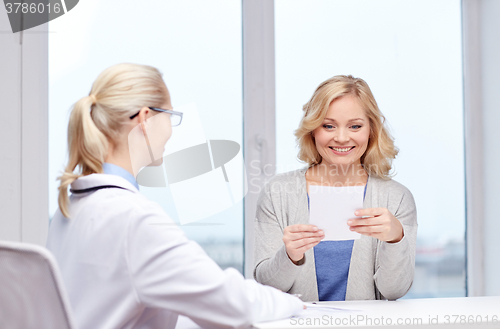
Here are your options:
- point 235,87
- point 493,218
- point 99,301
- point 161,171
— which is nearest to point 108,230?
point 99,301

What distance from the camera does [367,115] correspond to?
148 cm

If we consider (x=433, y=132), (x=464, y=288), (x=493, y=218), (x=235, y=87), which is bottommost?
(x=464, y=288)

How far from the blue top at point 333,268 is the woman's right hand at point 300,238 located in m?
0.23

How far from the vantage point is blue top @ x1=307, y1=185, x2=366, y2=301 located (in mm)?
1390

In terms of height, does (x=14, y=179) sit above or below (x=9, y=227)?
above

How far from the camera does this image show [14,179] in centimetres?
188

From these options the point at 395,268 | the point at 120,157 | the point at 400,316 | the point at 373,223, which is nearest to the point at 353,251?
the point at 395,268

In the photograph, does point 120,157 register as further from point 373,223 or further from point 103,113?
point 373,223

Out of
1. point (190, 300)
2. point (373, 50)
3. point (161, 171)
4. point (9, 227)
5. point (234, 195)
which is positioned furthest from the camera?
point (373, 50)

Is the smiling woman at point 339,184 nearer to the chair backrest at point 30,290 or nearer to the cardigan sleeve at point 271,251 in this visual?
the cardigan sleeve at point 271,251

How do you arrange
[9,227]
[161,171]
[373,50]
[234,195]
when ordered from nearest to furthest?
[161,171] → [9,227] → [234,195] → [373,50]

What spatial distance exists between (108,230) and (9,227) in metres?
1.33

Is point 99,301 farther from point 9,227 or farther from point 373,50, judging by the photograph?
point 373,50

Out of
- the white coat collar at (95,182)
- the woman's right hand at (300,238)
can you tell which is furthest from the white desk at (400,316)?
the white coat collar at (95,182)
